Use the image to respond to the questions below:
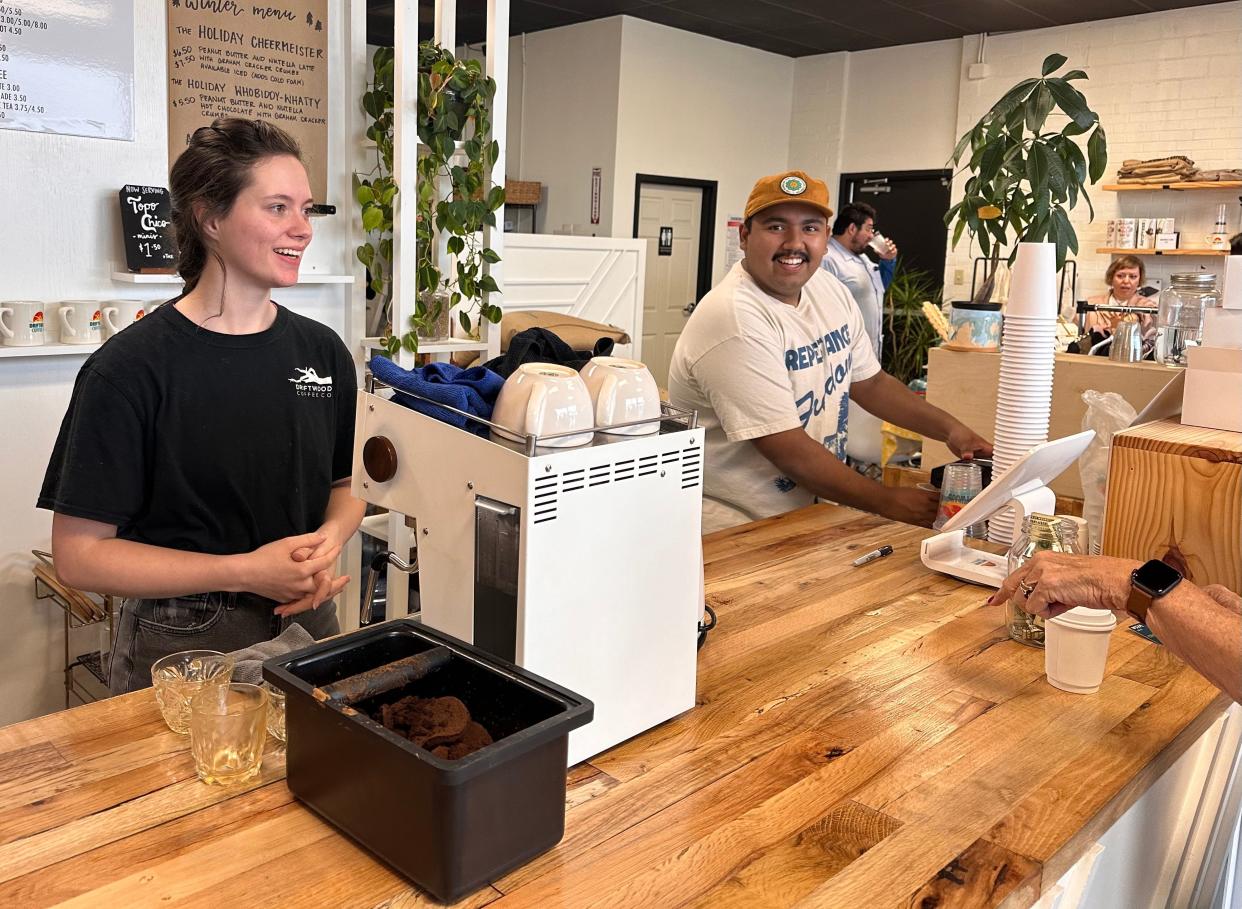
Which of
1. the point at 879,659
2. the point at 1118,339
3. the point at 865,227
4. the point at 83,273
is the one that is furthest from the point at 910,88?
the point at 879,659

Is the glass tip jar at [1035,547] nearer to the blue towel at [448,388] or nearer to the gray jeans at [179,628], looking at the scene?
the blue towel at [448,388]

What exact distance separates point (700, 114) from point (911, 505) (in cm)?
634

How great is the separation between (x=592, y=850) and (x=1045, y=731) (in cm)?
65

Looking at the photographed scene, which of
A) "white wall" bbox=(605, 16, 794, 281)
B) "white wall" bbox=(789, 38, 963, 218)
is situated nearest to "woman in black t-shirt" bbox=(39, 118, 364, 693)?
"white wall" bbox=(605, 16, 794, 281)

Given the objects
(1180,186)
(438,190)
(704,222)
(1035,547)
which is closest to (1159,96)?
(1180,186)

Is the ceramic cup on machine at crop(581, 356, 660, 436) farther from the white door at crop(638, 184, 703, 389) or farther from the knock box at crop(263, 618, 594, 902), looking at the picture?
the white door at crop(638, 184, 703, 389)

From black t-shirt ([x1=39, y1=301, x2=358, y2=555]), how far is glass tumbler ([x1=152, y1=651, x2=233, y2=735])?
0.44 m

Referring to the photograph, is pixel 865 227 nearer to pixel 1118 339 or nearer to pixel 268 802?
pixel 1118 339

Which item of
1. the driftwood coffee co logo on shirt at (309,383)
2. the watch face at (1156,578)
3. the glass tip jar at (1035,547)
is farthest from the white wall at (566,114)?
the watch face at (1156,578)

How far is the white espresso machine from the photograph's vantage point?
112 cm

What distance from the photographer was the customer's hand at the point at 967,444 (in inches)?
104

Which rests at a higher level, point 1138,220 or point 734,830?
point 1138,220

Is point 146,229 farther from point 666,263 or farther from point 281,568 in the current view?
point 666,263

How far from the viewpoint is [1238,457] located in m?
1.67
